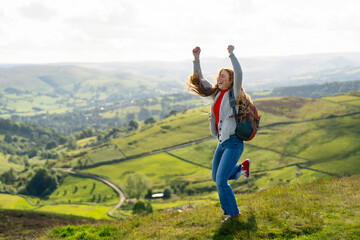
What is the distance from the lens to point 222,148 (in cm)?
935

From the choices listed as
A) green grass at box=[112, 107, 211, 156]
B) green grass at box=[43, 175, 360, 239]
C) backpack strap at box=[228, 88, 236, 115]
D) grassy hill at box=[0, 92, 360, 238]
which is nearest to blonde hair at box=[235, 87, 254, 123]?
backpack strap at box=[228, 88, 236, 115]

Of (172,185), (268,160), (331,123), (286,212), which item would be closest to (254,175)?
(268,160)

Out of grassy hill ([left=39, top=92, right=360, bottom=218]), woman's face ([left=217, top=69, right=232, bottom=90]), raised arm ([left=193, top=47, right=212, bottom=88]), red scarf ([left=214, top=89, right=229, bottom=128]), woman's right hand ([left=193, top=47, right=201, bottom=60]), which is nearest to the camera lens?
woman's face ([left=217, top=69, right=232, bottom=90])

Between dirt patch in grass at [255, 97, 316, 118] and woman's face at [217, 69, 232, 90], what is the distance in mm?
162394

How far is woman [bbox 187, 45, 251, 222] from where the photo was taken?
884cm

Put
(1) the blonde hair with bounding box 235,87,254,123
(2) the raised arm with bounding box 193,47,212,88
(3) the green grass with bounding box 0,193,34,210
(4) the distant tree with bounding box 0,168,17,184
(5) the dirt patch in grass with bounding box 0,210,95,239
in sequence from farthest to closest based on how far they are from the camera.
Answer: (4) the distant tree with bounding box 0,168,17,184 → (3) the green grass with bounding box 0,193,34,210 → (5) the dirt patch in grass with bounding box 0,210,95,239 → (2) the raised arm with bounding box 193,47,212,88 → (1) the blonde hair with bounding box 235,87,254,123

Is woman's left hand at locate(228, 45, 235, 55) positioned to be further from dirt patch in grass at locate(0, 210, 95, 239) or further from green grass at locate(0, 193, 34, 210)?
green grass at locate(0, 193, 34, 210)

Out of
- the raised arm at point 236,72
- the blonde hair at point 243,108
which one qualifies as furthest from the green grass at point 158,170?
the raised arm at point 236,72

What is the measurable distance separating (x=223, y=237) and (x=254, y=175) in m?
104

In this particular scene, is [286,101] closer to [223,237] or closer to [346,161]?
[346,161]

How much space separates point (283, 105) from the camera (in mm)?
177750

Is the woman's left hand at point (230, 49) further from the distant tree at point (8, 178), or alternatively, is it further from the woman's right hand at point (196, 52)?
the distant tree at point (8, 178)

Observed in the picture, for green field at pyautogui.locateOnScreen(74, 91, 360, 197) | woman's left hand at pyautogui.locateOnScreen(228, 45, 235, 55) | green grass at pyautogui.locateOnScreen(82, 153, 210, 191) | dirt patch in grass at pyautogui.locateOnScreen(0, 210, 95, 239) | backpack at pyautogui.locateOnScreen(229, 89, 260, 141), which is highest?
woman's left hand at pyautogui.locateOnScreen(228, 45, 235, 55)

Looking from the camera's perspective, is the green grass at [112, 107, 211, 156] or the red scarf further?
the green grass at [112, 107, 211, 156]
